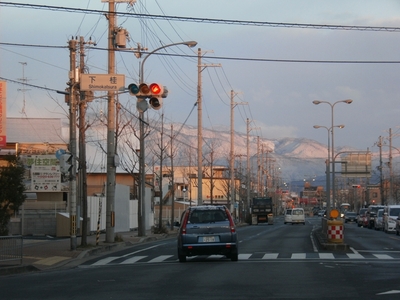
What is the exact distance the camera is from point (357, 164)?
59469 millimetres

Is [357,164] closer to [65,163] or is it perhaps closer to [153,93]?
[65,163]

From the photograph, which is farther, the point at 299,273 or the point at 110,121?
the point at 110,121

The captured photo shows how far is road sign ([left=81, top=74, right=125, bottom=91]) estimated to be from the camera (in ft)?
75.7

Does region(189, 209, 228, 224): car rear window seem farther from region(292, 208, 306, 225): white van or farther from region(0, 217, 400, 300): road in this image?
region(292, 208, 306, 225): white van

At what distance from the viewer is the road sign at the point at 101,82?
908 inches

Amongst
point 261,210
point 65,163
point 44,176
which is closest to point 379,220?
point 44,176

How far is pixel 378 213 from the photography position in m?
55.2

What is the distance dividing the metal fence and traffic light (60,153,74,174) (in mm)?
5529

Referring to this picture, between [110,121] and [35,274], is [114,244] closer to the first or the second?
[110,121]

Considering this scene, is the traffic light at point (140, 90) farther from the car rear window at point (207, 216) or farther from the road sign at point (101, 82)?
the car rear window at point (207, 216)

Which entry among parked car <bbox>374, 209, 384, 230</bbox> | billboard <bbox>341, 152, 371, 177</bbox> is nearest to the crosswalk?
parked car <bbox>374, 209, 384, 230</bbox>

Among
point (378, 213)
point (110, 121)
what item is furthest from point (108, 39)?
point (378, 213)

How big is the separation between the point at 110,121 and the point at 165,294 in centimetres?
1764

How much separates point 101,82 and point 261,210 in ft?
205
